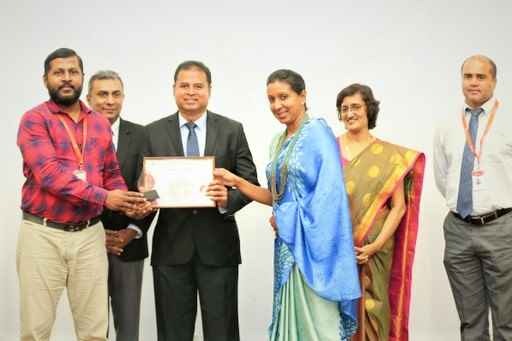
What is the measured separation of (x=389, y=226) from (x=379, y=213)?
0.09 metres

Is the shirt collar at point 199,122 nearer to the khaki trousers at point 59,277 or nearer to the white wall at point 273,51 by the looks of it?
the khaki trousers at point 59,277

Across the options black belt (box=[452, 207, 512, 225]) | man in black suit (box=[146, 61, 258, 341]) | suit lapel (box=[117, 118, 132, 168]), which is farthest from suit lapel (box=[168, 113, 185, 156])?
black belt (box=[452, 207, 512, 225])

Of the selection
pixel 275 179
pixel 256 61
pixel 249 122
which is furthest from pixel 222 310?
pixel 256 61

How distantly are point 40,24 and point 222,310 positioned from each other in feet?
8.83

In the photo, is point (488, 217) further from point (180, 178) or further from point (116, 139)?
point (116, 139)

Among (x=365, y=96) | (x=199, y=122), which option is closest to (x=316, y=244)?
(x=199, y=122)

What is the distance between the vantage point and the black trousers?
3074 millimetres

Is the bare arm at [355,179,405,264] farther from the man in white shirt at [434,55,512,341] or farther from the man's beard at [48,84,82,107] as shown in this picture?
the man's beard at [48,84,82,107]

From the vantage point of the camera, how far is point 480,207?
349 cm

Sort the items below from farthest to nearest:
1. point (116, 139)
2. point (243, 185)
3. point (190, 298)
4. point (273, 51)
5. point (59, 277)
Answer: point (273, 51) < point (116, 139) < point (190, 298) < point (243, 185) < point (59, 277)

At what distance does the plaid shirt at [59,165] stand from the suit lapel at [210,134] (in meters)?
0.51

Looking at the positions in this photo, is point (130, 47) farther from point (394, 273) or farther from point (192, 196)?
point (394, 273)

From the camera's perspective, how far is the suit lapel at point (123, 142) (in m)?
3.42

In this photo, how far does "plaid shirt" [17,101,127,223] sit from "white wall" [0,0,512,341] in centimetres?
156
